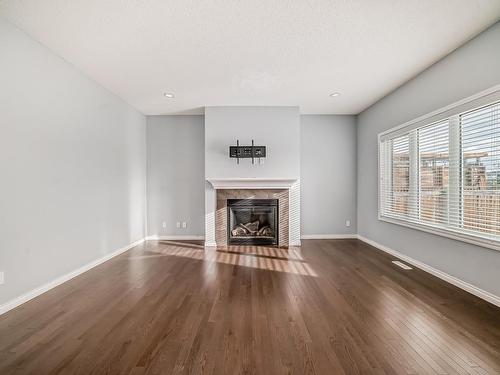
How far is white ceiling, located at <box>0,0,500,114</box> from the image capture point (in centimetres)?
213

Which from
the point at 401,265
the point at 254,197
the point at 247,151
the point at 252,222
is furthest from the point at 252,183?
the point at 401,265

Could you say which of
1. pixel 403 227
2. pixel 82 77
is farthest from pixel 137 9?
pixel 403 227

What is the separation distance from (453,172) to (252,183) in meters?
2.97

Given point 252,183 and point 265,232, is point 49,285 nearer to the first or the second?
point 252,183

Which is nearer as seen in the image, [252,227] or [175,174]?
[252,227]

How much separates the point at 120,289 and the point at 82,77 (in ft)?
9.29

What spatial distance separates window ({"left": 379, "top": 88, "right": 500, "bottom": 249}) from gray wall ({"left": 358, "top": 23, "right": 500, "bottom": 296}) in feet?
0.44

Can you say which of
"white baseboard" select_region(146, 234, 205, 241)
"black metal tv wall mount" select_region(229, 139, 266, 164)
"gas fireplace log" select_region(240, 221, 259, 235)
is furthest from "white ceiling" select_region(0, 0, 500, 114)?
"white baseboard" select_region(146, 234, 205, 241)

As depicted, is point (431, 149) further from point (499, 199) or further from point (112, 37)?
point (112, 37)

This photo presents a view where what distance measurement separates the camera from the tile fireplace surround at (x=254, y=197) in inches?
184

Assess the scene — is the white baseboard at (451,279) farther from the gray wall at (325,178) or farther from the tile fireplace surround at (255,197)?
the tile fireplace surround at (255,197)

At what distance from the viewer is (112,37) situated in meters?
2.53

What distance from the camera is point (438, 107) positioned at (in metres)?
3.05

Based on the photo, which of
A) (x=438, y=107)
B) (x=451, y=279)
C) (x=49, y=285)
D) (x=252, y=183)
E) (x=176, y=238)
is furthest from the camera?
(x=176, y=238)
